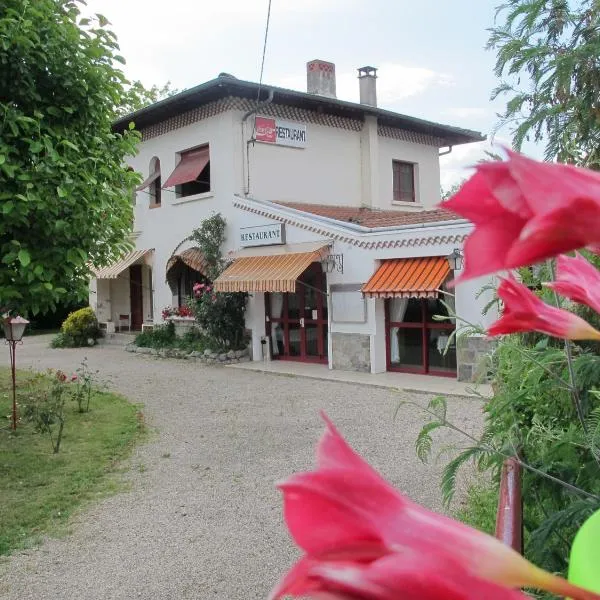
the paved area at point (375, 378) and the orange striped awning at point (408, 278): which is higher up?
the orange striped awning at point (408, 278)

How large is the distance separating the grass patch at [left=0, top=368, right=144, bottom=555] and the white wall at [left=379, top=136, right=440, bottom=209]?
38.3 feet

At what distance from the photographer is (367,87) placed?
19.9 metres

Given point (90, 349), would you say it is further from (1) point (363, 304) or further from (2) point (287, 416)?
(2) point (287, 416)

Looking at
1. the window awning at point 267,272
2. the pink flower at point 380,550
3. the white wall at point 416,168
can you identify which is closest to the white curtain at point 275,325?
the window awning at point 267,272

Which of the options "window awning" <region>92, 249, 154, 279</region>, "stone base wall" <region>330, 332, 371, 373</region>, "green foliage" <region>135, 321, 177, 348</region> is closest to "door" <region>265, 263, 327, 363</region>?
"stone base wall" <region>330, 332, 371, 373</region>

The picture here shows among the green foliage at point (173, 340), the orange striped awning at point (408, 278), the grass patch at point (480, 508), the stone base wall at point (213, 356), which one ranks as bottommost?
the grass patch at point (480, 508)

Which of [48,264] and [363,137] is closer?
[48,264]

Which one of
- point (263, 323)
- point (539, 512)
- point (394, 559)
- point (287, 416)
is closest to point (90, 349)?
point (263, 323)

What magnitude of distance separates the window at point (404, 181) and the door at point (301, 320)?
5845mm

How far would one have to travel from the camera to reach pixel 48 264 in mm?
7355

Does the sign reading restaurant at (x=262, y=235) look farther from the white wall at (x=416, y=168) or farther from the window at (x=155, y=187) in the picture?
the white wall at (x=416, y=168)

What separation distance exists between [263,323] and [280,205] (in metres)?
3.19

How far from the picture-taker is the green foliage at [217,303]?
17000 millimetres

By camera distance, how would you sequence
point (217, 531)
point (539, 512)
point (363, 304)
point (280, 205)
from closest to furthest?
point (539, 512), point (217, 531), point (363, 304), point (280, 205)
